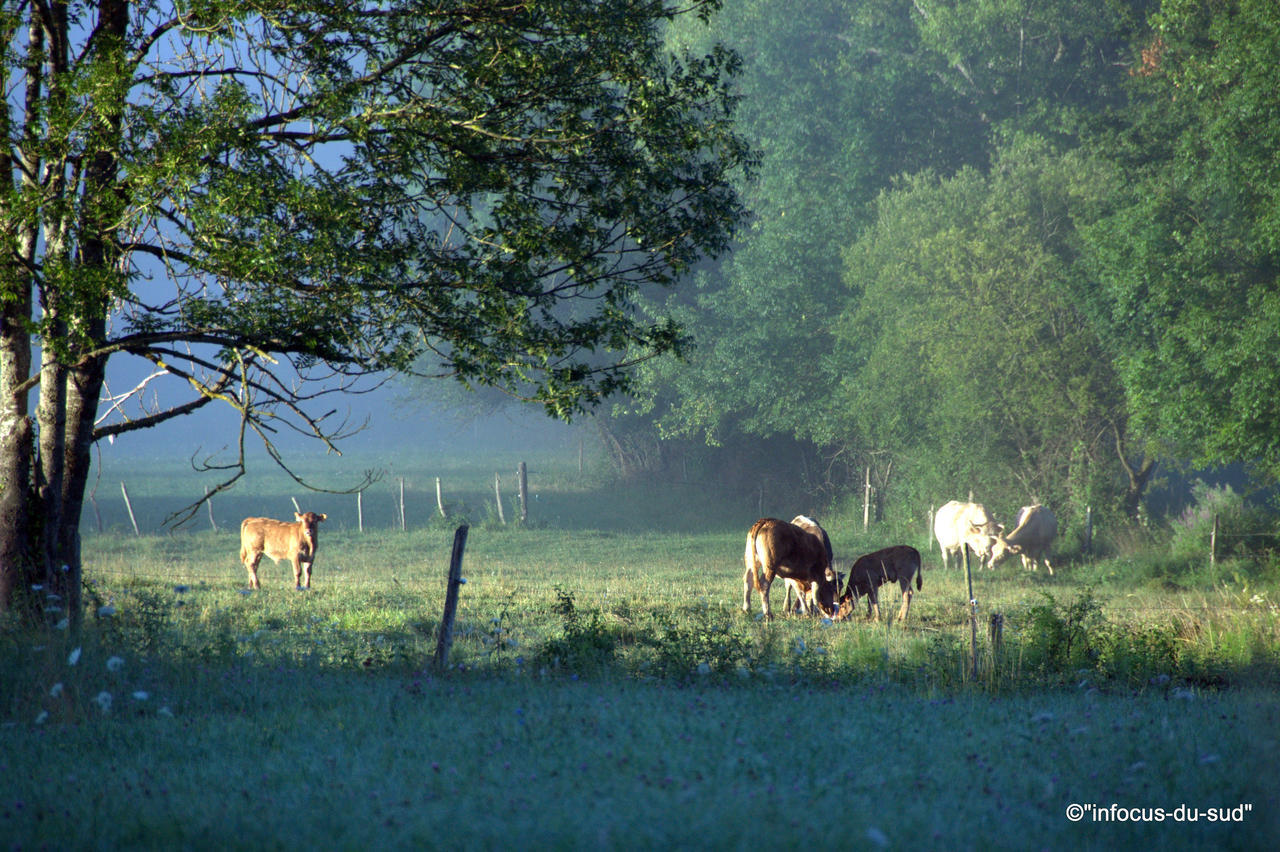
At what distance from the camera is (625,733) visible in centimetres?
617

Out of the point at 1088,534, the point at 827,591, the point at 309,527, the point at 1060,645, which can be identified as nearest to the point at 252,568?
the point at 309,527

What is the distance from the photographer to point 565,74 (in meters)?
9.88

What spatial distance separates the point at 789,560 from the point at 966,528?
10.2 meters

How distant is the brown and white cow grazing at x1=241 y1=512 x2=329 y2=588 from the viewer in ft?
58.7

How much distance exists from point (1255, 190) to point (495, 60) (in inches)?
640

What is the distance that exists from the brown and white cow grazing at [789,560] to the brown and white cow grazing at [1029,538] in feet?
31.1

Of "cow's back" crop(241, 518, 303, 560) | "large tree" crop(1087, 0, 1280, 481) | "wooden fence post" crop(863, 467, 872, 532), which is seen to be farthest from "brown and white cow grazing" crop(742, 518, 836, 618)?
"wooden fence post" crop(863, 467, 872, 532)

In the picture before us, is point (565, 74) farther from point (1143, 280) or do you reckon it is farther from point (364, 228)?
point (1143, 280)

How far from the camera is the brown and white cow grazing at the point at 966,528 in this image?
23.5 meters

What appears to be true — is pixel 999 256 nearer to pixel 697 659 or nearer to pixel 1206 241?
pixel 1206 241

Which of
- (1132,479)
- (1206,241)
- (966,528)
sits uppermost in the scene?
(1206,241)

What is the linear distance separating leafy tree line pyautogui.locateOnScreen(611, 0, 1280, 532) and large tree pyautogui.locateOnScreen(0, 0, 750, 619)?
1335 centimetres

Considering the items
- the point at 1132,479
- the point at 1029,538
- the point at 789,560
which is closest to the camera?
the point at 789,560
